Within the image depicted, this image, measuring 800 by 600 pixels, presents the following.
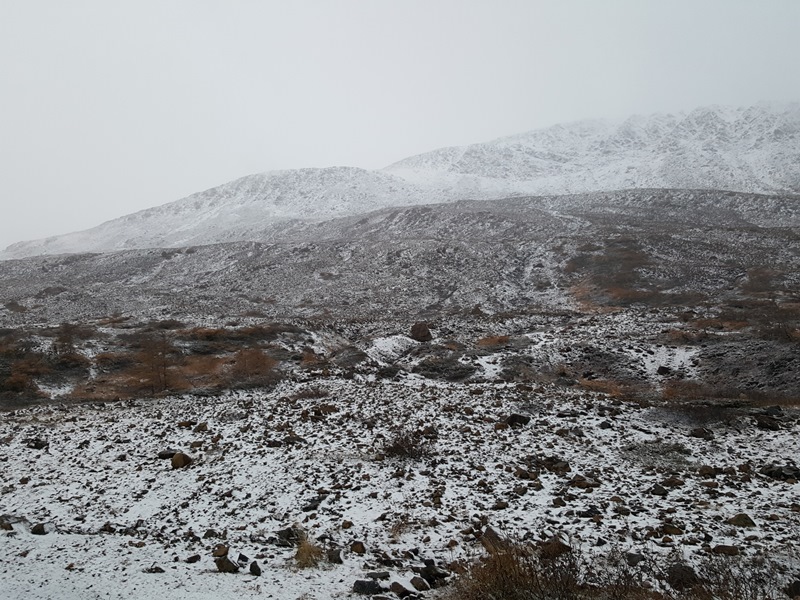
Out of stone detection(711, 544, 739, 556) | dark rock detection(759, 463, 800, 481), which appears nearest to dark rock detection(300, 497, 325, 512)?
stone detection(711, 544, 739, 556)

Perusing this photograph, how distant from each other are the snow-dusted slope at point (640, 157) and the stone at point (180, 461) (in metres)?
120

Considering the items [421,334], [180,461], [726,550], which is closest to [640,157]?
[421,334]

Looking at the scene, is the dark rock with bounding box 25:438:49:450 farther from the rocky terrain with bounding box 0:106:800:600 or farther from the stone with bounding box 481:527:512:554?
the stone with bounding box 481:527:512:554

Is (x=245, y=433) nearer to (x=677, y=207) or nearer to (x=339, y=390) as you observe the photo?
(x=339, y=390)

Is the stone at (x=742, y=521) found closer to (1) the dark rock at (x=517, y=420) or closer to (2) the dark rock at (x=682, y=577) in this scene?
(2) the dark rock at (x=682, y=577)

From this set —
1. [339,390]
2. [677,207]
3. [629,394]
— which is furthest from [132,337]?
[677,207]

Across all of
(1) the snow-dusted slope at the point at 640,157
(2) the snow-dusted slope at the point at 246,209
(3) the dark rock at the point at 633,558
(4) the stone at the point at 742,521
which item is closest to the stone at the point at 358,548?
(3) the dark rock at the point at 633,558

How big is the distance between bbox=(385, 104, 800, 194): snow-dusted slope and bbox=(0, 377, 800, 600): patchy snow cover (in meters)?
115

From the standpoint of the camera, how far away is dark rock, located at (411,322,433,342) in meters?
29.8

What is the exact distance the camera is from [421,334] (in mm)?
30016

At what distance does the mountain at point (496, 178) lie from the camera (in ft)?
373

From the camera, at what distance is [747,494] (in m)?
9.45

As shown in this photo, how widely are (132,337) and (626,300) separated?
39941 millimetres

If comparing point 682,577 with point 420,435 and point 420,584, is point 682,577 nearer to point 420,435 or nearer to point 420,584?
point 420,584
